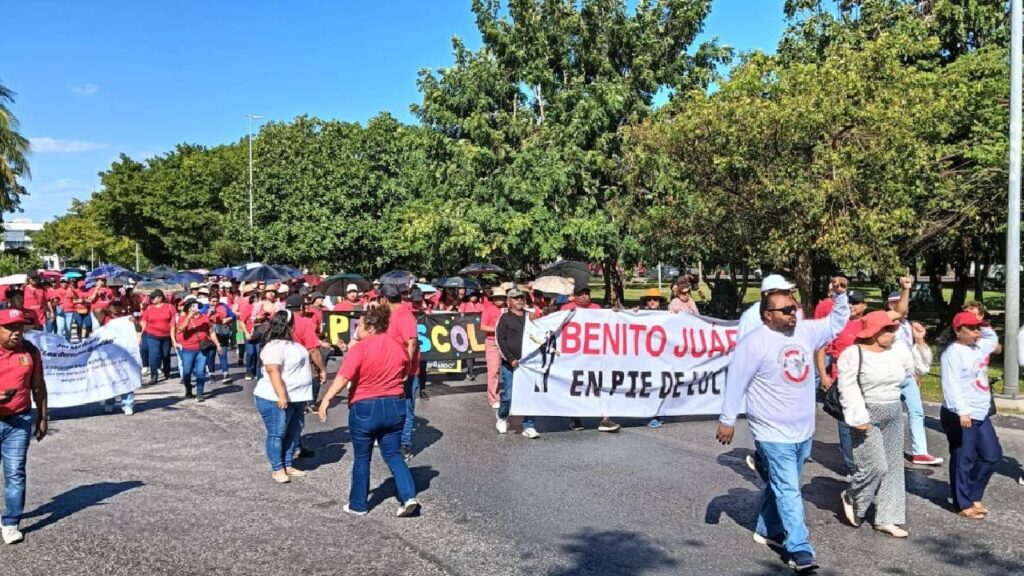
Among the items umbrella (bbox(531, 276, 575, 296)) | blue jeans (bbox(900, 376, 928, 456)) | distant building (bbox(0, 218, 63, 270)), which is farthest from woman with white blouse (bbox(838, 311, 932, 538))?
distant building (bbox(0, 218, 63, 270))

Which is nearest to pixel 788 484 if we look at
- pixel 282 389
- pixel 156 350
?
pixel 282 389

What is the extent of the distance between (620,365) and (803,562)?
5.15 meters

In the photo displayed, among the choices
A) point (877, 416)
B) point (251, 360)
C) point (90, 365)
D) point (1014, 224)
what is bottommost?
point (251, 360)

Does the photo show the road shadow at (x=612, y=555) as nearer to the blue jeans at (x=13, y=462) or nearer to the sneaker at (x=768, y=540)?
the sneaker at (x=768, y=540)

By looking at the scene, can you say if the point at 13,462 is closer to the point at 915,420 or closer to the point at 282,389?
the point at 282,389

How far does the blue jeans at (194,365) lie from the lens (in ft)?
40.9

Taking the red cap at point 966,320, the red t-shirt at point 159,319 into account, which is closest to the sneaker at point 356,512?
the red cap at point 966,320

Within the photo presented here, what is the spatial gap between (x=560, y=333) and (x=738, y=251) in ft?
37.3

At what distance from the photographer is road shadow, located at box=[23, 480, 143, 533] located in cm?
647

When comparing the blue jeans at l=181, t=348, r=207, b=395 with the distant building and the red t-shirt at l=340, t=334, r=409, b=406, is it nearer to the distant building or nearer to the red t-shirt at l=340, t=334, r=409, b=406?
the red t-shirt at l=340, t=334, r=409, b=406

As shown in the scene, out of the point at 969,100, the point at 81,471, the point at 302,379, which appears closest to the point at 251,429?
the point at 81,471

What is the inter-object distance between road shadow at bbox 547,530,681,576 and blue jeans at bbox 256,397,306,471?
2.99 metres

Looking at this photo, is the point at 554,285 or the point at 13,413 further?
the point at 554,285

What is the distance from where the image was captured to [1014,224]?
12.4 meters
